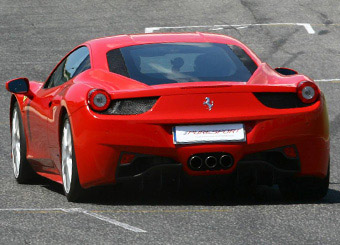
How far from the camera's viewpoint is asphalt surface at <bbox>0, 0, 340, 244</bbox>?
6.76 metres

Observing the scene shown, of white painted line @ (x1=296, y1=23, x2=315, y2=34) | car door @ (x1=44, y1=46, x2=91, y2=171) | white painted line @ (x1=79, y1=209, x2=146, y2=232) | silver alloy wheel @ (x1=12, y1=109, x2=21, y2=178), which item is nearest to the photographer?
white painted line @ (x1=79, y1=209, x2=146, y2=232)

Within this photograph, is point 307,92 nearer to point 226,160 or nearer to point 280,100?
point 280,100

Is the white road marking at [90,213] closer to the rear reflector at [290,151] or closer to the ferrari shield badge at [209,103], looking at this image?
the ferrari shield badge at [209,103]

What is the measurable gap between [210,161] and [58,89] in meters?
1.73

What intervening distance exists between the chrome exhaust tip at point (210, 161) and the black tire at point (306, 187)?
659 mm

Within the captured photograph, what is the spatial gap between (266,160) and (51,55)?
1479 cm

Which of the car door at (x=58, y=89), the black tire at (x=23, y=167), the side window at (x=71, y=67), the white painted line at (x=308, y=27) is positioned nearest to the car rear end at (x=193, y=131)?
the car door at (x=58, y=89)

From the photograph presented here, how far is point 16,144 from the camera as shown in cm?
1020

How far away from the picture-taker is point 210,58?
8523 mm

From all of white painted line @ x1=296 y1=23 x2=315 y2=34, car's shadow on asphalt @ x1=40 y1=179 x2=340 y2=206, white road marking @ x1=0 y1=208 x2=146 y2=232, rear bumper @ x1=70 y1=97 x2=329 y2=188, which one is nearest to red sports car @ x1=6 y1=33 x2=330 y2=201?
rear bumper @ x1=70 y1=97 x2=329 y2=188

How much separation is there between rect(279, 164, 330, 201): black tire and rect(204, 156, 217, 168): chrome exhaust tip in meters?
0.66

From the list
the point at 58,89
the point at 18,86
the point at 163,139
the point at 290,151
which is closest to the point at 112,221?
the point at 163,139

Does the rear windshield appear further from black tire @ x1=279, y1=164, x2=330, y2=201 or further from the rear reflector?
black tire @ x1=279, y1=164, x2=330, y2=201

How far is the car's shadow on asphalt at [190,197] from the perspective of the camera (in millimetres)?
8117
